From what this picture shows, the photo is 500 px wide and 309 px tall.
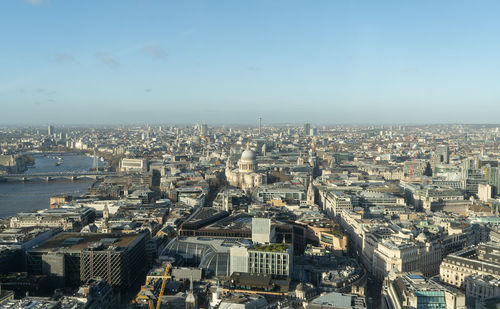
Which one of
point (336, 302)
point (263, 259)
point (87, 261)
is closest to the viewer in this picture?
point (336, 302)

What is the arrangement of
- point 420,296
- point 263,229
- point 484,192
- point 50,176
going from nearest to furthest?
point 420,296 → point 263,229 → point 484,192 → point 50,176

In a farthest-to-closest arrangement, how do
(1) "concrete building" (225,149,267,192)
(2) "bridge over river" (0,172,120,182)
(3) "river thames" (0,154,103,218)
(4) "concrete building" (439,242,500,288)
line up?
(2) "bridge over river" (0,172,120,182) < (1) "concrete building" (225,149,267,192) < (3) "river thames" (0,154,103,218) < (4) "concrete building" (439,242,500,288)

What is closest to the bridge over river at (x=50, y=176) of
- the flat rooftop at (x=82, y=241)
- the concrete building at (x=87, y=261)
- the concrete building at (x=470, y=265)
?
the flat rooftop at (x=82, y=241)

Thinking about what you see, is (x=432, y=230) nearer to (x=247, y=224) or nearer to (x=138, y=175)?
(x=247, y=224)

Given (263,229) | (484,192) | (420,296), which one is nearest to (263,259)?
(263,229)

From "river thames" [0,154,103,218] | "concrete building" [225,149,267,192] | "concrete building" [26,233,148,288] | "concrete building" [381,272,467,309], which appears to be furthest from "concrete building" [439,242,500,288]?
"river thames" [0,154,103,218]

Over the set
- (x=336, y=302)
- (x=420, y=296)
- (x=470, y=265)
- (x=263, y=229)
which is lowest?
(x=470, y=265)

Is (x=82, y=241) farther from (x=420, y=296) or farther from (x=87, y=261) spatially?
(x=420, y=296)

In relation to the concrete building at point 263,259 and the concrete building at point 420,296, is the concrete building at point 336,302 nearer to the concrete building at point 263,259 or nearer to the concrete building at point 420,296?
the concrete building at point 420,296

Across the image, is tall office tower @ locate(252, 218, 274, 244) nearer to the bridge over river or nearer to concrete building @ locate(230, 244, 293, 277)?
concrete building @ locate(230, 244, 293, 277)

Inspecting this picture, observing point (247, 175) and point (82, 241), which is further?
point (247, 175)

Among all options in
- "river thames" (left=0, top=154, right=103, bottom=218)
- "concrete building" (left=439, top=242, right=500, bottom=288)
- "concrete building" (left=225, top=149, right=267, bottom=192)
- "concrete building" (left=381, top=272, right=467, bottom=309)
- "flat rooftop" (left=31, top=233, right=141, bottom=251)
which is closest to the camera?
"concrete building" (left=381, top=272, right=467, bottom=309)

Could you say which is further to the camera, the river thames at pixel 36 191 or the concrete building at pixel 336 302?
the river thames at pixel 36 191
